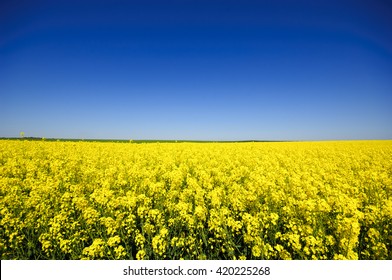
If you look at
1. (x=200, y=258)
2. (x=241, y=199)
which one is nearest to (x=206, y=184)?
(x=241, y=199)

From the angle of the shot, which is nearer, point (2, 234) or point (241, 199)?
point (2, 234)

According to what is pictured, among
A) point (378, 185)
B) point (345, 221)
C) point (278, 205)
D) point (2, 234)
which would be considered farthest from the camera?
point (378, 185)

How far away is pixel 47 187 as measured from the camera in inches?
190
